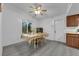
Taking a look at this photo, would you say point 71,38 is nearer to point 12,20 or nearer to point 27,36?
point 27,36

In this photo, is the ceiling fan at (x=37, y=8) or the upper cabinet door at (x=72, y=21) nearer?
the ceiling fan at (x=37, y=8)

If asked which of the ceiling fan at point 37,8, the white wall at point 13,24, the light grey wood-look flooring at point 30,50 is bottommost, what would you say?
the light grey wood-look flooring at point 30,50

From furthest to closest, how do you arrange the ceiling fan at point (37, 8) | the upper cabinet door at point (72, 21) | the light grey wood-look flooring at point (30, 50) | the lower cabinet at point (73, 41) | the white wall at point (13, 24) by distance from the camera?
the upper cabinet door at point (72, 21), the lower cabinet at point (73, 41), the light grey wood-look flooring at point (30, 50), the ceiling fan at point (37, 8), the white wall at point (13, 24)

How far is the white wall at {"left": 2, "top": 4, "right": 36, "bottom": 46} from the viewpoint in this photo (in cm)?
246

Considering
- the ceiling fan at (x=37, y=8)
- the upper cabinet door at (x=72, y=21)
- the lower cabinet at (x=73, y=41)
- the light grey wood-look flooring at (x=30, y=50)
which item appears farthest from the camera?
the upper cabinet door at (x=72, y=21)

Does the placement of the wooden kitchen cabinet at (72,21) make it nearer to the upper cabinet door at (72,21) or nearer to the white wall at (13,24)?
the upper cabinet door at (72,21)

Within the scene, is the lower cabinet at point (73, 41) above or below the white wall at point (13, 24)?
below

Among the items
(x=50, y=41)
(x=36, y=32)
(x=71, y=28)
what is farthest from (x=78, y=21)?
(x=36, y=32)

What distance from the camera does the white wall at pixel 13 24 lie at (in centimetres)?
246

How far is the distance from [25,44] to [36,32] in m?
0.42

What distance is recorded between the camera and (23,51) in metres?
2.90

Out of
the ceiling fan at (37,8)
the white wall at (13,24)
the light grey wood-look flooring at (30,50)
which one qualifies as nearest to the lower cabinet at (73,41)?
the light grey wood-look flooring at (30,50)

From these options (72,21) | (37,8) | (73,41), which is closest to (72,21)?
(72,21)

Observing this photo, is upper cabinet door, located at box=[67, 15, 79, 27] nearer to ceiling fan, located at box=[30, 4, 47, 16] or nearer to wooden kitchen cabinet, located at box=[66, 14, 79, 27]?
wooden kitchen cabinet, located at box=[66, 14, 79, 27]
